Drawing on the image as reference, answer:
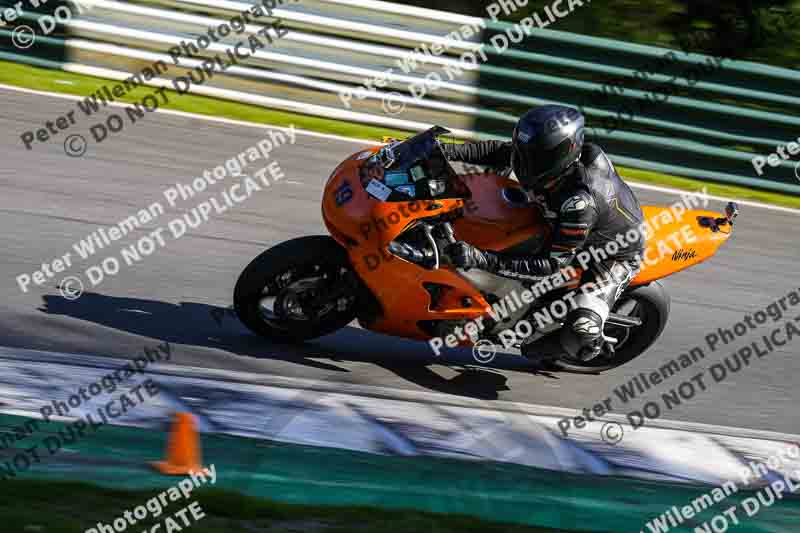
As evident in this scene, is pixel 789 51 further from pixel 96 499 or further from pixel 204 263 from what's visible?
pixel 96 499

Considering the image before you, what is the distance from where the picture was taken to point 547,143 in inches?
241

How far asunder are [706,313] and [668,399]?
1705 mm

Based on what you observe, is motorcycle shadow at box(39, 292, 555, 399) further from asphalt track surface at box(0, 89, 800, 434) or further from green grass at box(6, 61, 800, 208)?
green grass at box(6, 61, 800, 208)

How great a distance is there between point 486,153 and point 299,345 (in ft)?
5.66

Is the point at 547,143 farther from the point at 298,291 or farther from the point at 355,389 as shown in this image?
the point at 355,389

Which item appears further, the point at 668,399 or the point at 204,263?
the point at 204,263

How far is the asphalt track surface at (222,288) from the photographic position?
6828 mm

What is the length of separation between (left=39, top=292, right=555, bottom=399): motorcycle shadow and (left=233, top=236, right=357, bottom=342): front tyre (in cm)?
17

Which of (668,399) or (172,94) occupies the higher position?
(172,94)

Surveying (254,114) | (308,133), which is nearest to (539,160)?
(308,133)

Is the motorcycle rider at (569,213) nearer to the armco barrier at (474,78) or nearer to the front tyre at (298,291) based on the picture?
→ the front tyre at (298,291)

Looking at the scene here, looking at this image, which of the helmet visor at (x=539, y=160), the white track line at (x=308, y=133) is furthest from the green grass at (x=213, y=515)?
the white track line at (x=308, y=133)

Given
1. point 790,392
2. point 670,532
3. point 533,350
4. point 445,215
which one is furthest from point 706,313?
point 670,532

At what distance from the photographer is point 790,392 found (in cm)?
763
